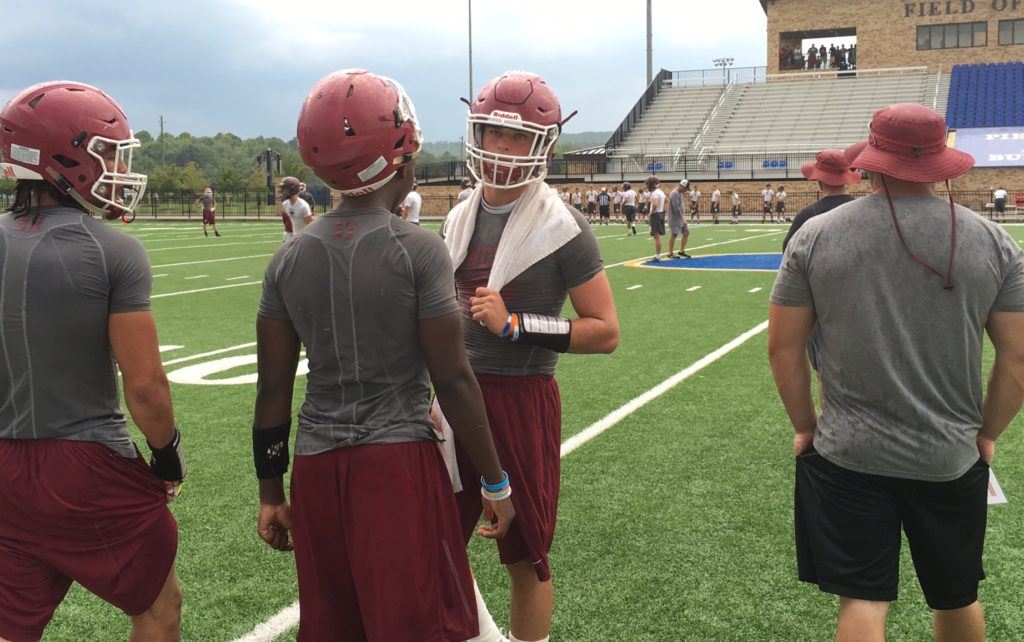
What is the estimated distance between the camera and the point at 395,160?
7.73ft

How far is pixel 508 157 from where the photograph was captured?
2.93 meters

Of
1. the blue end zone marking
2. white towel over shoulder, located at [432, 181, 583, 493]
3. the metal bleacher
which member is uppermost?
the metal bleacher

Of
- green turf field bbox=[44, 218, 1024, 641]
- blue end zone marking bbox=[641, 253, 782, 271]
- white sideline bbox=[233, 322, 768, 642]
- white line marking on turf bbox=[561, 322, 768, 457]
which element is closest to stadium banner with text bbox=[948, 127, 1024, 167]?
blue end zone marking bbox=[641, 253, 782, 271]

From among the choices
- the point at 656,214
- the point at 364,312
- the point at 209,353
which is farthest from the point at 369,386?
the point at 656,214

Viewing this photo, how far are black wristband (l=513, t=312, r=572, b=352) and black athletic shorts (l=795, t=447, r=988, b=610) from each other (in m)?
0.83

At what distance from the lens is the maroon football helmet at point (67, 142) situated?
2.39 meters

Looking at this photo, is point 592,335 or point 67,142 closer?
point 67,142

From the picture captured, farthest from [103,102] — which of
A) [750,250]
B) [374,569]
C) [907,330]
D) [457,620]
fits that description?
[750,250]

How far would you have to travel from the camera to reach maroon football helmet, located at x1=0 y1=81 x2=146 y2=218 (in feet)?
7.85

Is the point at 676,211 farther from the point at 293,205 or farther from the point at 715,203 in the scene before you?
the point at 715,203

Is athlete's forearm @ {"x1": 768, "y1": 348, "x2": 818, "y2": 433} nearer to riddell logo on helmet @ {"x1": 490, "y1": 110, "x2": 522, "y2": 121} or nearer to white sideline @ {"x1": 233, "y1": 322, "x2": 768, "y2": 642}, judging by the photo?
riddell logo on helmet @ {"x1": 490, "y1": 110, "x2": 522, "y2": 121}

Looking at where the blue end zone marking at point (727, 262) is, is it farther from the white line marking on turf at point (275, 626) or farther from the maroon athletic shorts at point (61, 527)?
the maroon athletic shorts at point (61, 527)

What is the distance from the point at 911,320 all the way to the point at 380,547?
149 cm

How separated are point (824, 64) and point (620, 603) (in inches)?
2331
